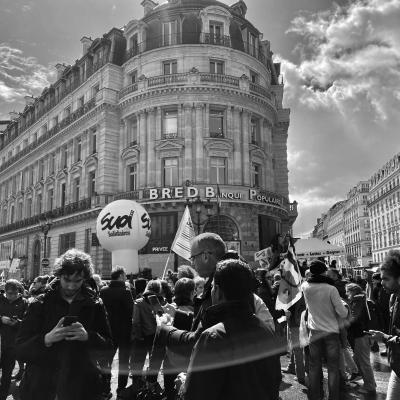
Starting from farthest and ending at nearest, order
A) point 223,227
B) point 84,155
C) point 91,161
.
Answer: point 84,155 < point 91,161 < point 223,227

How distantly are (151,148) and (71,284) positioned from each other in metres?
25.6

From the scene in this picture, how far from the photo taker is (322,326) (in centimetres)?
598

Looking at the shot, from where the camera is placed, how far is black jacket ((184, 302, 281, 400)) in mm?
2305

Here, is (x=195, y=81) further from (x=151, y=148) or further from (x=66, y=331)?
(x=66, y=331)

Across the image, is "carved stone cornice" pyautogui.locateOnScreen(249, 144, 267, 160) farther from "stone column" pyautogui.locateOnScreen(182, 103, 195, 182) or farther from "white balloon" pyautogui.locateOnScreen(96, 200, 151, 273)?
"white balloon" pyautogui.locateOnScreen(96, 200, 151, 273)

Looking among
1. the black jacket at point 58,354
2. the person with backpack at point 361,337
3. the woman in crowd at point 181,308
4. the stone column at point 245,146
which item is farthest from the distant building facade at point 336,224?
the black jacket at point 58,354

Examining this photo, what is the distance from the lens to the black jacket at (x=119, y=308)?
259 inches

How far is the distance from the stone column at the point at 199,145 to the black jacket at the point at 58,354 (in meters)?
24.2

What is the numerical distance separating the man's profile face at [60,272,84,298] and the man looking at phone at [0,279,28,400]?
3291 millimetres

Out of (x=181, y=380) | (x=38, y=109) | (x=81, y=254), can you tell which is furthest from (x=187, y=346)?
(x=38, y=109)

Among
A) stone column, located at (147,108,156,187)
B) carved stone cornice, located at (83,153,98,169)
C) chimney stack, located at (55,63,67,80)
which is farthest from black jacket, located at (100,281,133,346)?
chimney stack, located at (55,63,67,80)

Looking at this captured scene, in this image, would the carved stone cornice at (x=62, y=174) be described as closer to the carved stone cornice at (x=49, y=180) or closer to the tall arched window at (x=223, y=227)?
the carved stone cornice at (x=49, y=180)

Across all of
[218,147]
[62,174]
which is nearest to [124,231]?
[218,147]

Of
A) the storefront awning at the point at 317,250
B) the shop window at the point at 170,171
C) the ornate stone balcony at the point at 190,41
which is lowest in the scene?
the storefront awning at the point at 317,250
